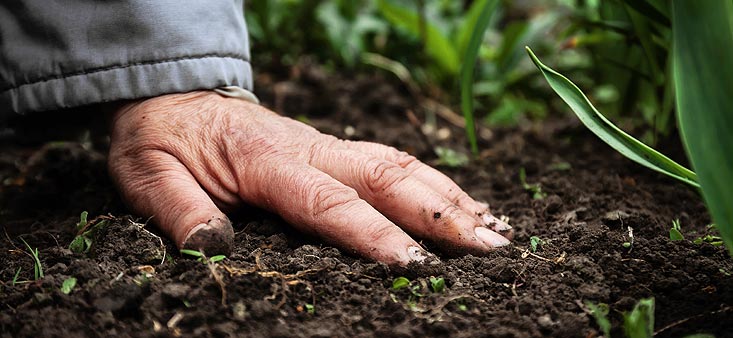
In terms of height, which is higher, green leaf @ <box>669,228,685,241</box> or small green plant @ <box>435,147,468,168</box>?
green leaf @ <box>669,228,685,241</box>

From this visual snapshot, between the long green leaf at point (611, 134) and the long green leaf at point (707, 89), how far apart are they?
0.66 ft

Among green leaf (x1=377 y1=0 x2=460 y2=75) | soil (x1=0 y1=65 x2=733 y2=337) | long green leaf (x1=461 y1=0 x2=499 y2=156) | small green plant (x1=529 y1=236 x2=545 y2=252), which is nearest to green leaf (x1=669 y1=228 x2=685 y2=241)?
soil (x1=0 y1=65 x2=733 y2=337)

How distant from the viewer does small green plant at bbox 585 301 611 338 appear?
93 centimetres

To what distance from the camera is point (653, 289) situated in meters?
1.07

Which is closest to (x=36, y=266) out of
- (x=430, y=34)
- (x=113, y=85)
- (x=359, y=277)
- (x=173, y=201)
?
(x=173, y=201)

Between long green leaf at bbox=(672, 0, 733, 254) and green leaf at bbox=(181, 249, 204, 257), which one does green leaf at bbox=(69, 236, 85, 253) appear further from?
long green leaf at bbox=(672, 0, 733, 254)

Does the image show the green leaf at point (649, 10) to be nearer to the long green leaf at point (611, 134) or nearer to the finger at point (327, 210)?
the long green leaf at point (611, 134)

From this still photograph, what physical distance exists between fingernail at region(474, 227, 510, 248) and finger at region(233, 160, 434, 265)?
137mm

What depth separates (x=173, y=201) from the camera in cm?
119

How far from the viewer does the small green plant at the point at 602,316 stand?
36.6 inches

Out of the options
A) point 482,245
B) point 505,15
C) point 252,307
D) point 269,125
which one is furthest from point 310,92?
point 505,15

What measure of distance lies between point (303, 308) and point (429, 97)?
1696mm

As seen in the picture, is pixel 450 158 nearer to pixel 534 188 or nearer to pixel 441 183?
pixel 534 188

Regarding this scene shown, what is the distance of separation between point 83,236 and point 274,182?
35 centimetres
